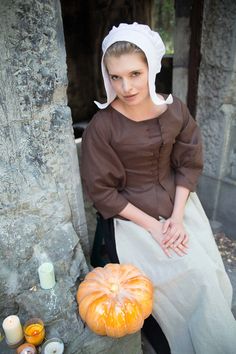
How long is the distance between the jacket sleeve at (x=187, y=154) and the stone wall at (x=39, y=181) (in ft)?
2.10

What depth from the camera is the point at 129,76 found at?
1575mm

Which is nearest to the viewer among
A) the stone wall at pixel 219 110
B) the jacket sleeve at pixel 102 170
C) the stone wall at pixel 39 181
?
the stone wall at pixel 39 181

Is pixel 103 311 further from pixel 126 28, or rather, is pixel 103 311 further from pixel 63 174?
pixel 126 28

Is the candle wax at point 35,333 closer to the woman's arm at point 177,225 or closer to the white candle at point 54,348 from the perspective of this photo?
the white candle at point 54,348

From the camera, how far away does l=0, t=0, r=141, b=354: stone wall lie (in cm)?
137

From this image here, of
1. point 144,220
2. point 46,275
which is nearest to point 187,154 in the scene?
point 144,220

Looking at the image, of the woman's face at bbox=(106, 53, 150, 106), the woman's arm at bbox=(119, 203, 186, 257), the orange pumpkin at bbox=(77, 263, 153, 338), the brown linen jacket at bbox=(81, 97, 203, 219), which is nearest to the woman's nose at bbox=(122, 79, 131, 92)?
the woman's face at bbox=(106, 53, 150, 106)

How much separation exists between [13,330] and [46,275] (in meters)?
0.28

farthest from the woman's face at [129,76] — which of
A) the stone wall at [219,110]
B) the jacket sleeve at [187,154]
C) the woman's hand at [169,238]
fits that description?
the stone wall at [219,110]

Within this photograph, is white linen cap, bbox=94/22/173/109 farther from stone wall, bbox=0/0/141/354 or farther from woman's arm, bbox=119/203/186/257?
woman's arm, bbox=119/203/186/257

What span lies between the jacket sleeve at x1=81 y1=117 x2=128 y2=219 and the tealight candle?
653 millimetres

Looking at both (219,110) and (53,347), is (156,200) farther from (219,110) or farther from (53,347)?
(219,110)

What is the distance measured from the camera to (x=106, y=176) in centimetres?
177

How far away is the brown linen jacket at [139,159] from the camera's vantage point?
175cm
